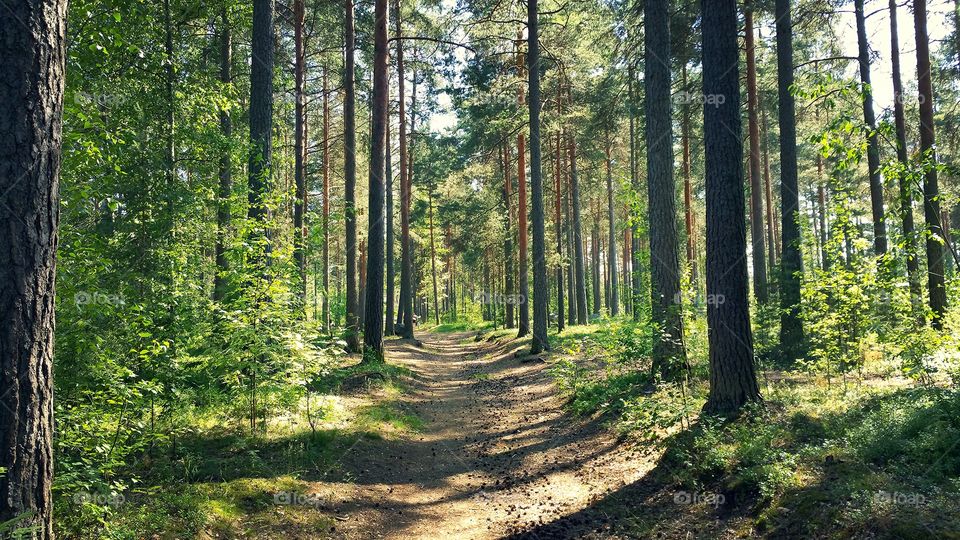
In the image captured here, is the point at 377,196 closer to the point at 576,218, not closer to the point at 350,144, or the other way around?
the point at 350,144

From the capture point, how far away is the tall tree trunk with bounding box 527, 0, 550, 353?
17.5 meters

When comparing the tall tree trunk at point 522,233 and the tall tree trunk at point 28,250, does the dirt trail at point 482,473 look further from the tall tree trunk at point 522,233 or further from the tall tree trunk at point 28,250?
the tall tree trunk at point 522,233

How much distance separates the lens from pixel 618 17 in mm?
14938

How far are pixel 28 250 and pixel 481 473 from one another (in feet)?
19.8

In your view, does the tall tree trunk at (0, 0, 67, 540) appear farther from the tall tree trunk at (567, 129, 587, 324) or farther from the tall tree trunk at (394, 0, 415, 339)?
the tall tree trunk at (567, 129, 587, 324)

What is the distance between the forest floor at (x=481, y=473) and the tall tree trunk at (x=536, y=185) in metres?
5.75

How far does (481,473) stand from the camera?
24.9ft

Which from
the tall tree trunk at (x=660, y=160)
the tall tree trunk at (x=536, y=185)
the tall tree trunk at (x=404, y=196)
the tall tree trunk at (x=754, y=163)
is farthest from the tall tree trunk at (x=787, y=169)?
the tall tree trunk at (x=404, y=196)

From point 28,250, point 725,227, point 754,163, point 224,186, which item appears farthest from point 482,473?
point 754,163

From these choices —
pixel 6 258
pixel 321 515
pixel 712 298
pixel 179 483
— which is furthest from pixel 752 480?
pixel 6 258

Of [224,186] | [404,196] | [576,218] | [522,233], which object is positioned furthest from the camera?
[404,196]

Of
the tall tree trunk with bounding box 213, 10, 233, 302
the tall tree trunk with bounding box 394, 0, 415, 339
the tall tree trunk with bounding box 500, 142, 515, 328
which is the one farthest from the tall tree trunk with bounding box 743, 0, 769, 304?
the tall tree trunk with bounding box 213, 10, 233, 302

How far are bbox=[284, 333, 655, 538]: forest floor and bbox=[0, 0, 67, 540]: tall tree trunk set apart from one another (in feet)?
9.51

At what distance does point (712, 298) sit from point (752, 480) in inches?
99.5
